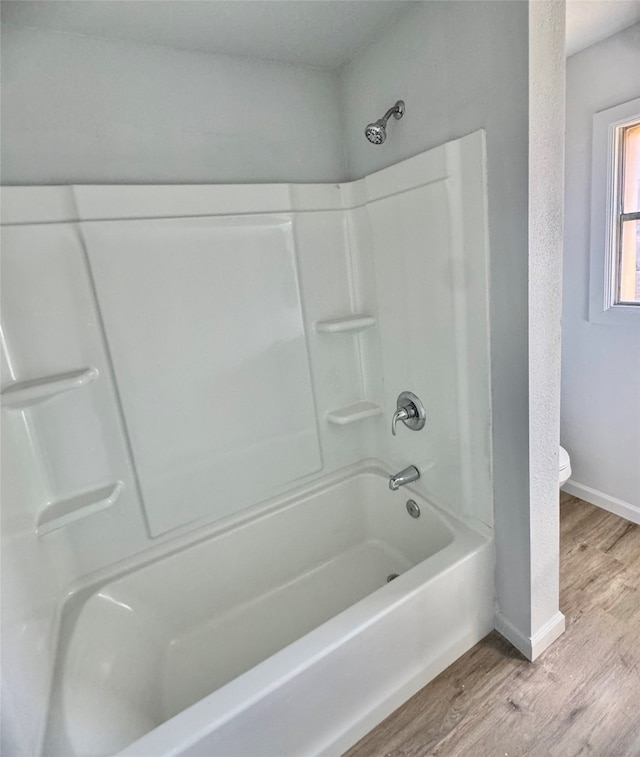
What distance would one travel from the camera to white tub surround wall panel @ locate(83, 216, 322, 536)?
4.73 ft

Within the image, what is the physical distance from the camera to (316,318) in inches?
71.5

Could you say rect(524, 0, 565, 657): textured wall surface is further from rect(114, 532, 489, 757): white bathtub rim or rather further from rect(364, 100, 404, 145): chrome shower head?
rect(364, 100, 404, 145): chrome shower head

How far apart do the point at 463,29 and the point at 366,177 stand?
56cm

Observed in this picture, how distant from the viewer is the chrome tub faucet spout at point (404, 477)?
1709 mm

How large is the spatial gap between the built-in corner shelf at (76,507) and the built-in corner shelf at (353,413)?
89cm

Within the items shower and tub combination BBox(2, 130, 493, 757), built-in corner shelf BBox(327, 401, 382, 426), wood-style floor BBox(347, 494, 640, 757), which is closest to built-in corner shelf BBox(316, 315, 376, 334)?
shower and tub combination BBox(2, 130, 493, 757)

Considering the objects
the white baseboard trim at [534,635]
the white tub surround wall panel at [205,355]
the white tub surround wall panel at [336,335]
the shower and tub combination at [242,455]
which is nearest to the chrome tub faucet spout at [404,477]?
the shower and tub combination at [242,455]

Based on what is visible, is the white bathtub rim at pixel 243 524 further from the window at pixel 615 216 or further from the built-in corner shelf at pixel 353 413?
the window at pixel 615 216

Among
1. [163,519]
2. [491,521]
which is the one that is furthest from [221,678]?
[491,521]

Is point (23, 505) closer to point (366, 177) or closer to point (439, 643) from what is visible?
point (439, 643)

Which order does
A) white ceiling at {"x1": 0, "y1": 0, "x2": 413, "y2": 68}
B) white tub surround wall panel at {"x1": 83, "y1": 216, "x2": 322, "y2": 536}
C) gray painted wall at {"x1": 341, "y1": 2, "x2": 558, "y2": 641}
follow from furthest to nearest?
white tub surround wall panel at {"x1": 83, "y1": 216, "x2": 322, "y2": 536} < white ceiling at {"x1": 0, "y1": 0, "x2": 413, "y2": 68} < gray painted wall at {"x1": 341, "y1": 2, "x2": 558, "y2": 641}

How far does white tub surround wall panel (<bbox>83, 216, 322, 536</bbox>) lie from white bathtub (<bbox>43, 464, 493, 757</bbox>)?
217 mm

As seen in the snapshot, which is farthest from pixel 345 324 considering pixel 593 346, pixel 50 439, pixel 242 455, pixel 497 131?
pixel 593 346

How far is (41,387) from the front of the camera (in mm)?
1247
